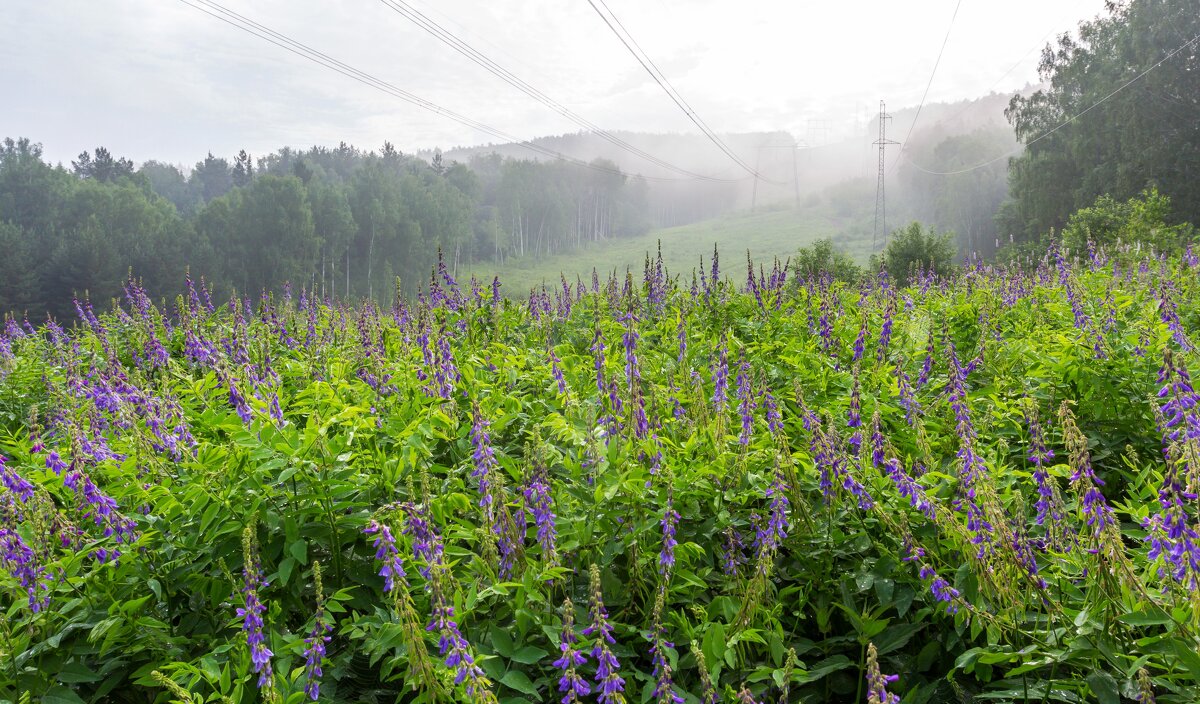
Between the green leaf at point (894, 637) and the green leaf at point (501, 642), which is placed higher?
the green leaf at point (501, 642)

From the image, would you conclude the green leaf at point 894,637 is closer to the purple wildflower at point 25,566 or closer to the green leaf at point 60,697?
the green leaf at point 60,697

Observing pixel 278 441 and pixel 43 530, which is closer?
pixel 43 530

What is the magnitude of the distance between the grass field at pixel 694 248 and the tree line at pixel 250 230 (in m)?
5.90

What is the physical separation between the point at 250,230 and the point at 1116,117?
78.1m

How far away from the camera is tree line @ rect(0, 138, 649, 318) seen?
66.6 meters

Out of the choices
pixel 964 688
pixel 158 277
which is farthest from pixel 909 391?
pixel 158 277

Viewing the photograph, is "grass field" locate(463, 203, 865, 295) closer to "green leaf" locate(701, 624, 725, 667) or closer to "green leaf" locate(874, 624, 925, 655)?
"green leaf" locate(874, 624, 925, 655)

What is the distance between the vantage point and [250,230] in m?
76.6

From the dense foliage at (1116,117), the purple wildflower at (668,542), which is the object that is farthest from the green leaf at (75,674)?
the dense foliage at (1116,117)

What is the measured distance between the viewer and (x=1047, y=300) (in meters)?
7.23

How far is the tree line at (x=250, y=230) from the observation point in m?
66.6

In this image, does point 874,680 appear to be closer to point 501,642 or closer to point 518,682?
point 518,682

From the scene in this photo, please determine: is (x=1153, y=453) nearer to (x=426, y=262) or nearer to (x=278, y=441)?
(x=278, y=441)

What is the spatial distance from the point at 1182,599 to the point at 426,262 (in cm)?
8973
